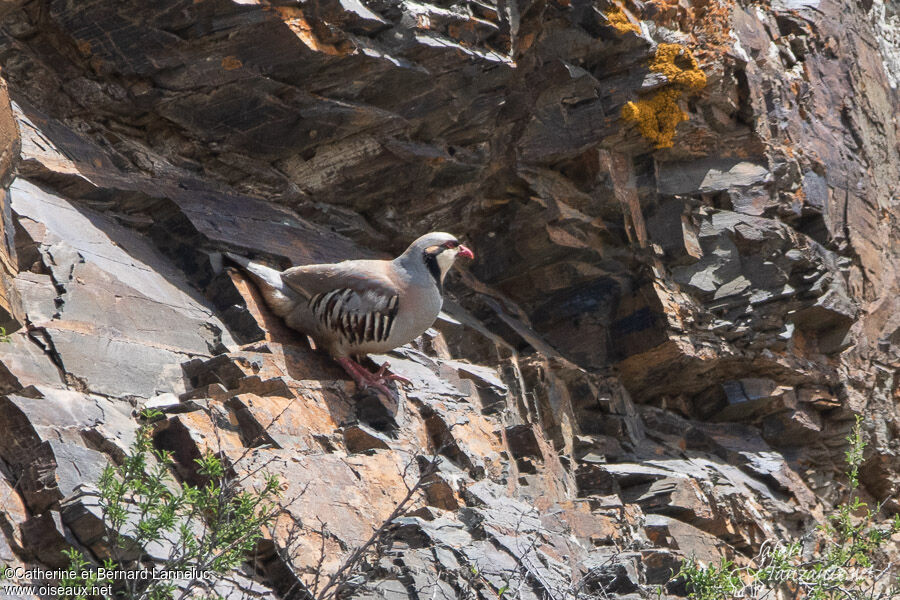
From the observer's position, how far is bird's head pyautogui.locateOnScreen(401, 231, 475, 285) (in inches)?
312

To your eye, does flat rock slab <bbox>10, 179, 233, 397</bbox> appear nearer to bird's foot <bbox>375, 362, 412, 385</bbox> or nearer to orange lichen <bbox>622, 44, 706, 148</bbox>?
bird's foot <bbox>375, 362, 412, 385</bbox>

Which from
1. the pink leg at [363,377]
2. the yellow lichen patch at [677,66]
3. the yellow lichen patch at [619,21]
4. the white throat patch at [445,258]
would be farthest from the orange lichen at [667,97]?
the pink leg at [363,377]

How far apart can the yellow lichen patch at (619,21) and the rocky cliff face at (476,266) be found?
0.22 ft

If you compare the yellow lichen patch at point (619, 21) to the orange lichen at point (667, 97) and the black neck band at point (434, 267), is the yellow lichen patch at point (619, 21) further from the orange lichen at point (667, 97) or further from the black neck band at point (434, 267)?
the black neck band at point (434, 267)

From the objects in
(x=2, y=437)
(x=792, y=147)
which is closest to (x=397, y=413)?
(x=2, y=437)

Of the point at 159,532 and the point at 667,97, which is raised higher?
the point at 667,97

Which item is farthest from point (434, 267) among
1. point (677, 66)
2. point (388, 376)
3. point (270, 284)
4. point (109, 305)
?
point (677, 66)

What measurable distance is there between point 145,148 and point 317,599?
474 centimetres

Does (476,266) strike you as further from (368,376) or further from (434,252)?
(368,376)

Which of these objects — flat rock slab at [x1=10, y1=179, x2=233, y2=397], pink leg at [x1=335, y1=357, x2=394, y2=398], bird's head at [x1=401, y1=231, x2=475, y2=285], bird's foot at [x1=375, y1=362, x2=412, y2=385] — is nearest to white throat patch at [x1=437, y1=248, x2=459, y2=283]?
bird's head at [x1=401, y1=231, x2=475, y2=285]

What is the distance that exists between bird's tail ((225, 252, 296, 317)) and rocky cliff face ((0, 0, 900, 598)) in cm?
11

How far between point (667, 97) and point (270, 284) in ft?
14.2

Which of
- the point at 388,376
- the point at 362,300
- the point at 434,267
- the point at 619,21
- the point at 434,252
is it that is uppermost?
→ the point at 619,21

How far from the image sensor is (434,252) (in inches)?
313
